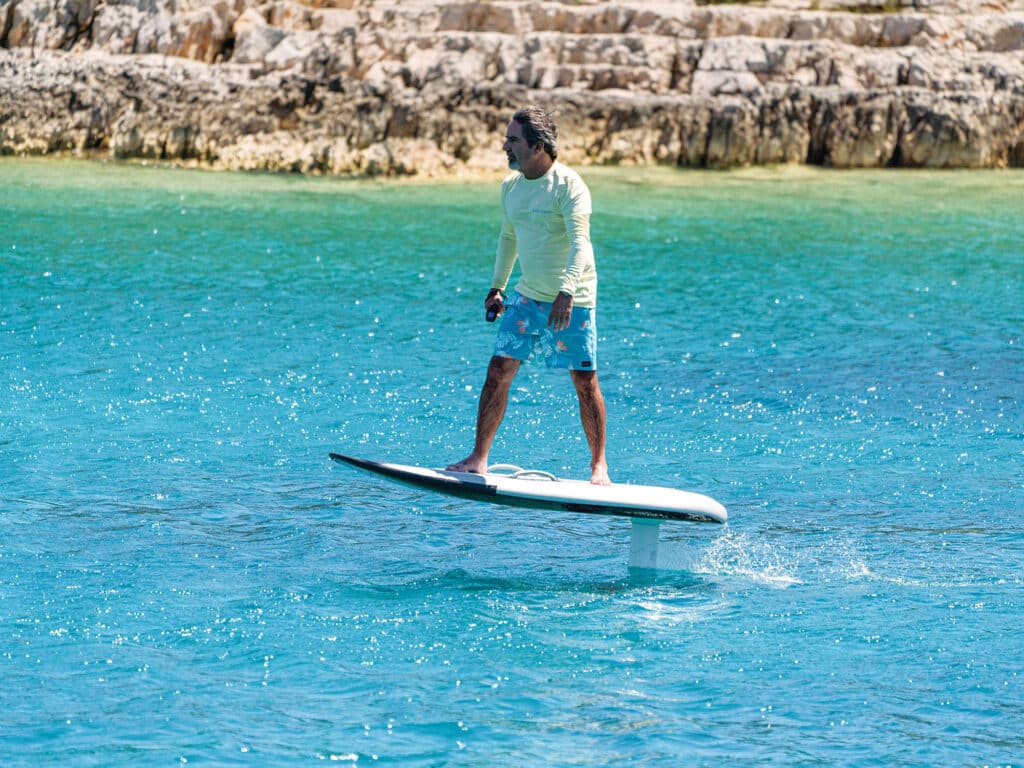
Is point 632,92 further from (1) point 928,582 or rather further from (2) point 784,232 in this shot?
(1) point 928,582

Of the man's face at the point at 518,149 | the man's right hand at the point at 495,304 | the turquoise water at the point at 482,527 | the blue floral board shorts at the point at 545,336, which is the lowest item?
the turquoise water at the point at 482,527

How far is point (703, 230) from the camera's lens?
76.4 feet

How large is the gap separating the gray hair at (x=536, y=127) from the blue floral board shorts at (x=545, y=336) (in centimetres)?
87

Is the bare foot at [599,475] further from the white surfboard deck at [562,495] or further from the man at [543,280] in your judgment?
the white surfboard deck at [562,495]

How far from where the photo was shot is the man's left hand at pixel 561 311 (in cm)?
761

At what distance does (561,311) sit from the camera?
7613 mm

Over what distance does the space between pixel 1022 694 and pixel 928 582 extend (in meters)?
1.52

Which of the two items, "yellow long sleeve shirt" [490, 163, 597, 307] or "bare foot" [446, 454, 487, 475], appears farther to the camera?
"bare foot" [446, 454, 487, 475]

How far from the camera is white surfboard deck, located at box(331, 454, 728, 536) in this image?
7625 millimetres

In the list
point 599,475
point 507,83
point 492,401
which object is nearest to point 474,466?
point 492,401

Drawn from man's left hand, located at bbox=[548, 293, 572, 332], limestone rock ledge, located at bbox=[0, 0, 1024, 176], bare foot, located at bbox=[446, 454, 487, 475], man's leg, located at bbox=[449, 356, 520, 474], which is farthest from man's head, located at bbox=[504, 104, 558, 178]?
limestone rock ledge, located at bbox=[0, 0, 1024, 176]

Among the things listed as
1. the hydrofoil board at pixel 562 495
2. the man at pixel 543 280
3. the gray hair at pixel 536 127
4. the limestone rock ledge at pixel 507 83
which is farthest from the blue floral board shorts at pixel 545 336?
the limestone rock ledge at pixel 507 83

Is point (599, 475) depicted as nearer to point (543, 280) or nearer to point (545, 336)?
point (545, 336)

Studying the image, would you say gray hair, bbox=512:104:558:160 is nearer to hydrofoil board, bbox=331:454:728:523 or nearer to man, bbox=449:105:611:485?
man, bbox=449:105:611:485
